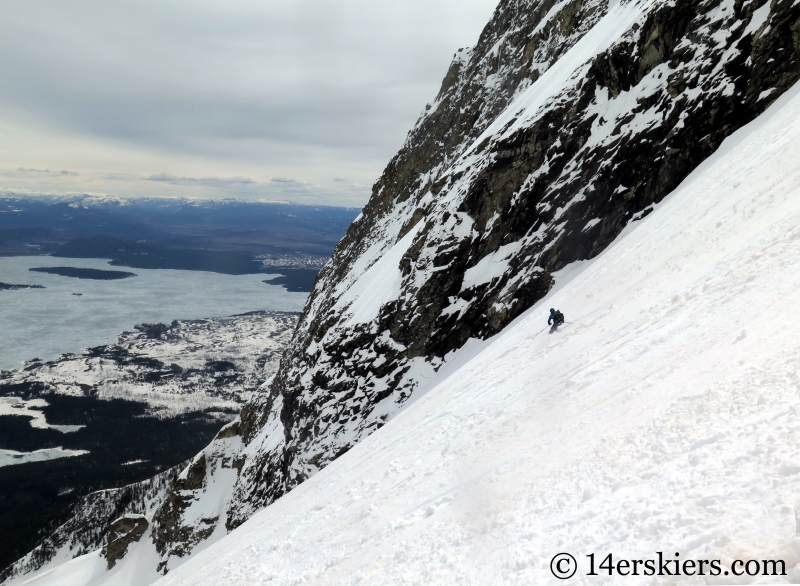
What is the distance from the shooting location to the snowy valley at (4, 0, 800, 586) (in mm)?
5863

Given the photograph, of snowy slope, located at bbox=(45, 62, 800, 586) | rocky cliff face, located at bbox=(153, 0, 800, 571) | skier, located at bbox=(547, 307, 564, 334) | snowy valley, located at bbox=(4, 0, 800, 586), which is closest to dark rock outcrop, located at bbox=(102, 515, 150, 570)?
rocky cliff face, located at bbox=(153, 0, 800, 571)

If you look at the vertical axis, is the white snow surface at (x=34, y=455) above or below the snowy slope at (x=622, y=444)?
below

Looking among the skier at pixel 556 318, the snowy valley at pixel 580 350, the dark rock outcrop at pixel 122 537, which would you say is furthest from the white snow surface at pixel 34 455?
the skier at pixel 556 318

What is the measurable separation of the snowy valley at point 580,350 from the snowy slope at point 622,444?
48 millimetres

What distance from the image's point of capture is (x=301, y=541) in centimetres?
1042

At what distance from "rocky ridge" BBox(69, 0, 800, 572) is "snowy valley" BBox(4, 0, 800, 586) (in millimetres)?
138

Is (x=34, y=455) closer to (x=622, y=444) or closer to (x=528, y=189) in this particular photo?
(x=528, y=189)

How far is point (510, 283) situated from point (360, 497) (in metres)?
17.5

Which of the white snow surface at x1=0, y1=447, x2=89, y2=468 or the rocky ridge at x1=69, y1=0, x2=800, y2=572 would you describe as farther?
the white snow surface at x1=0, y1=447, x2=89, y2=468

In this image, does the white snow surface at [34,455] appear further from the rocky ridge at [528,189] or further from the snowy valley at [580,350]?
the snowy valley at [580,350]

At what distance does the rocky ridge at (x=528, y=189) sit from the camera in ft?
65.8

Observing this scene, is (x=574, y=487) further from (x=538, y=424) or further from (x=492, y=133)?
(x=492, y=133)

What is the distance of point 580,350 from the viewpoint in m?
12.0

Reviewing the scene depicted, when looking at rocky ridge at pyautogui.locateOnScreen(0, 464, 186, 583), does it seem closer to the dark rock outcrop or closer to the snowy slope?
the dark rock outcrop
